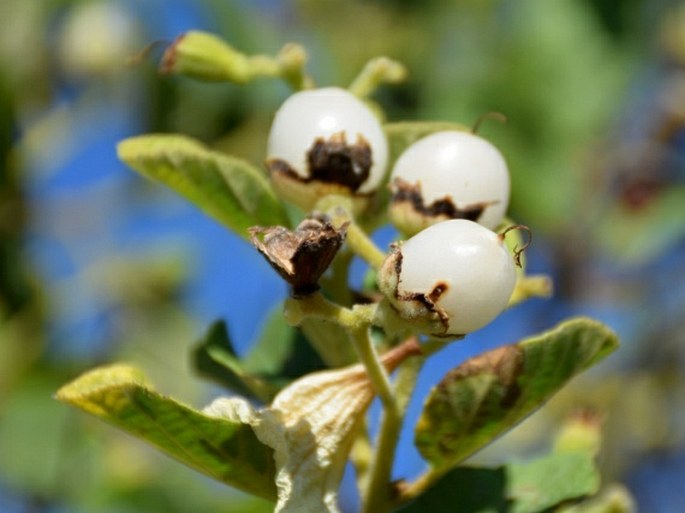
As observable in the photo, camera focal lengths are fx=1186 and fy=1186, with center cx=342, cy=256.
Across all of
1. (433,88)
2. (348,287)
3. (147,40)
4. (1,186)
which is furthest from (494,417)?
(147,40)

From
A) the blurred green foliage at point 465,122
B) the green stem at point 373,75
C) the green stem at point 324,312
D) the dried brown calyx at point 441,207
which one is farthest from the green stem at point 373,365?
the blurred green foliage at point 465,122

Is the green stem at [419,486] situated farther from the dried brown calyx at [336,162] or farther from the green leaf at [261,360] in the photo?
the dried brown calyx at [336,162]

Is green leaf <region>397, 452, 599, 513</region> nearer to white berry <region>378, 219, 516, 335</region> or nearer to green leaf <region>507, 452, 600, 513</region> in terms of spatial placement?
green leaf <region>507, 452, 600, 513</region>

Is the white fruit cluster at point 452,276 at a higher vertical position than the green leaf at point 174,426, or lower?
higher

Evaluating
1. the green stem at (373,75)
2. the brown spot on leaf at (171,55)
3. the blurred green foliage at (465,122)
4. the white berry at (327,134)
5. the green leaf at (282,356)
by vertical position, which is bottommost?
the green leaf at (282,356)

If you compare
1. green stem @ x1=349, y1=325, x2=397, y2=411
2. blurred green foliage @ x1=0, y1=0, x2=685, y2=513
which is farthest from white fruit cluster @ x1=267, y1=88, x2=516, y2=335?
blurred green foliage @ x1=0, y1=0, x2=685, y2=513

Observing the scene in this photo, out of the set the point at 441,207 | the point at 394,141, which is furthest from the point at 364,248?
the point at 394,141
